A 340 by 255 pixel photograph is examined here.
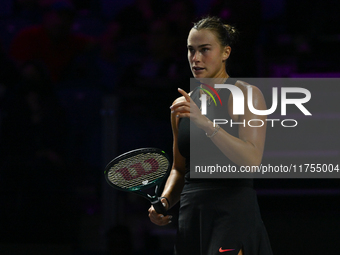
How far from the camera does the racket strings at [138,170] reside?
1606mm

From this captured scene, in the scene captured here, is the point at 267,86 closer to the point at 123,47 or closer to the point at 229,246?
the point at 123,47

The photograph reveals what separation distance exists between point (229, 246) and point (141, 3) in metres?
2.85

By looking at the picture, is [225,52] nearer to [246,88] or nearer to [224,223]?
[246,88]

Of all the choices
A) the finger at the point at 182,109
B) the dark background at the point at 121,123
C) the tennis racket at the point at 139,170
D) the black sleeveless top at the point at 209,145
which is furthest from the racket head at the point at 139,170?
the dark background at the point at 121,123

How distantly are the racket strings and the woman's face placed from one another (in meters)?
0.33

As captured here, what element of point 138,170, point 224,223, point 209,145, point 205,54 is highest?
point 205,54

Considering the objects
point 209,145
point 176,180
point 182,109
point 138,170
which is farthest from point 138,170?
point 182,109

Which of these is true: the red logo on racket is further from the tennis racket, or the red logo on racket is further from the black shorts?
the black shorts

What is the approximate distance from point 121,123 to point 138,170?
4.09ft

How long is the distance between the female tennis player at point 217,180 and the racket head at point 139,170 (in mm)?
95

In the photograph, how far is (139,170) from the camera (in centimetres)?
163

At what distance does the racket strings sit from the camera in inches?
63.2

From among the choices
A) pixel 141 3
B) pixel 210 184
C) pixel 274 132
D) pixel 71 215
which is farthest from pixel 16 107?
pixel 210 184

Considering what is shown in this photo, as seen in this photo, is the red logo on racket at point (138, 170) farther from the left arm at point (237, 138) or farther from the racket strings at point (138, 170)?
the left arm at point (237, 138)
